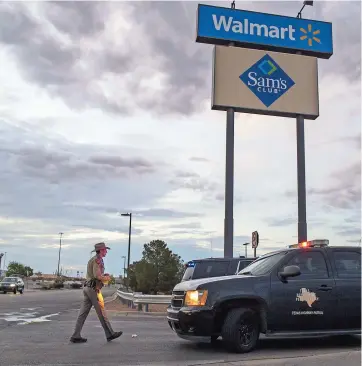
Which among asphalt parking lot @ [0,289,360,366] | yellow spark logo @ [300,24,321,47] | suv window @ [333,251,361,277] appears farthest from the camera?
yellow spark logo @ [300,24,321,47]

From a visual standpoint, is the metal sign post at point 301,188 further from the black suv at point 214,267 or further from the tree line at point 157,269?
the tree line at point 157,269

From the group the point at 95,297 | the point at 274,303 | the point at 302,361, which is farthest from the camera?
the point at 95,297

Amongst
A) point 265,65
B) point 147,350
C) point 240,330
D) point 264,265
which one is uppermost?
point 265,65

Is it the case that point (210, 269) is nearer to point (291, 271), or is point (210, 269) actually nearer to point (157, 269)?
point (291, 271)

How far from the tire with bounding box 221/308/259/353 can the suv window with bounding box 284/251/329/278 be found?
3.70 ft

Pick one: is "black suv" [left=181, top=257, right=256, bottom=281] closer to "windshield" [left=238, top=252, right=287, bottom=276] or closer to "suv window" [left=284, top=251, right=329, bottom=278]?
"windshield" [left=238, top=252, right=287, bottom=276]

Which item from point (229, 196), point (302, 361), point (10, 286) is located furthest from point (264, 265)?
point (10, 286)

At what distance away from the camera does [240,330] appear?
25.7 ft

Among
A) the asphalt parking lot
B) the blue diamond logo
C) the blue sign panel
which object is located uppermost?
the blue sign panel

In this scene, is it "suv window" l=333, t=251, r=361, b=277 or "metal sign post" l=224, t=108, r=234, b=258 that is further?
"metal sign post" l=224, t=108, r=234, b=258

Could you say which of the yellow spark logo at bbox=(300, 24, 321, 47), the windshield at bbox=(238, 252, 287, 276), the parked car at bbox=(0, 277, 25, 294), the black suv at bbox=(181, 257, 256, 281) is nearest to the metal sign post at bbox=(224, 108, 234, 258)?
the yellow spark logo at bbox=(300, 24, 321, 47)

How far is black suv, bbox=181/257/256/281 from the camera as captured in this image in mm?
13195

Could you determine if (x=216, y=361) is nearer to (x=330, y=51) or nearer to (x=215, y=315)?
(x=215, y=315)

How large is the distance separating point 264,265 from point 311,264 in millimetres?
787
